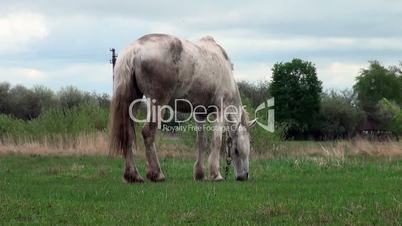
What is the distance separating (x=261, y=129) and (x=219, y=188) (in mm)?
15360

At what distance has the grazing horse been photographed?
35.7 feet

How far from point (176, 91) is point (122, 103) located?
1145 mm

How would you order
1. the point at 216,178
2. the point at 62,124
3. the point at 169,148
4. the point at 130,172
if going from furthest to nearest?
the point at 62,124 → the point at 169,148 → the point at 216,178 → the point at 130,172

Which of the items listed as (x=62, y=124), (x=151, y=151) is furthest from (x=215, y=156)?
(x=62, y=124)

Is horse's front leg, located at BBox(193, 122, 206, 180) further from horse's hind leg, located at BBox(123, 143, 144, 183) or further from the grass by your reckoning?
horse's hind leg, located at BBox(123, 143, 144, 183)

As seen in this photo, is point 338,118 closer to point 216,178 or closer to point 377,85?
point 377,85

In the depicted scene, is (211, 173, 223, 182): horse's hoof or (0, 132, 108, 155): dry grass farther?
(0, 132, 108, 155): dry grass

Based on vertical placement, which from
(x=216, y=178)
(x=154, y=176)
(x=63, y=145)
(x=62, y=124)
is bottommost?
(x=216, y=178)

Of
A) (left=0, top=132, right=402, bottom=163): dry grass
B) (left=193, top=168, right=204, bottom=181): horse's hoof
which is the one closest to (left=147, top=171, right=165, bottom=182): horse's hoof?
(left=193, top=168, right=204, bottom=181): horse's hoof

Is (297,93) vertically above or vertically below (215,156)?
above

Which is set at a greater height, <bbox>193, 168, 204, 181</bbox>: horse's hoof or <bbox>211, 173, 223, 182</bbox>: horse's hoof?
<bbox>193, 168, 204, 181</bbox>: horse's hoof

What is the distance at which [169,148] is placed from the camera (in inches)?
1032

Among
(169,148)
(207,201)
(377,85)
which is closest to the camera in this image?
(207,201)

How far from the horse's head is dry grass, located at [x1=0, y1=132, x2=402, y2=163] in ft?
35.0
